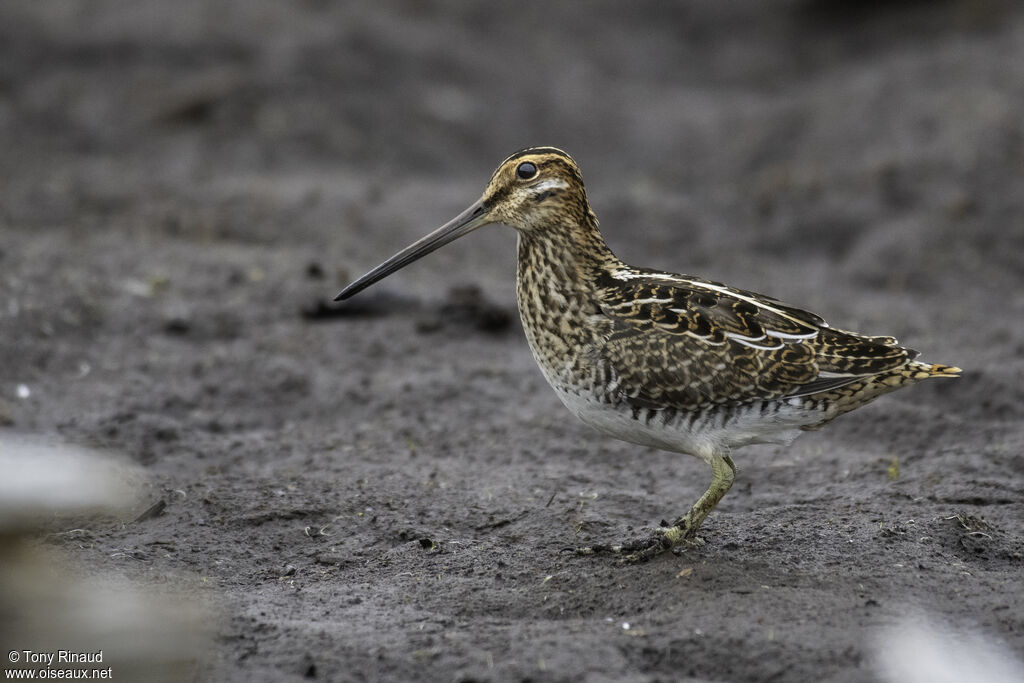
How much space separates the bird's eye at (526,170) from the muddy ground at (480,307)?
170 centimetres

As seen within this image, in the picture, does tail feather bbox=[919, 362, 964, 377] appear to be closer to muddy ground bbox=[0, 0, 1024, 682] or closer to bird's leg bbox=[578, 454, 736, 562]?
muddy ground bbox=[0, 0, 1024, 682]

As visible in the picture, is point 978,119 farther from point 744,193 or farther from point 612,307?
point 612,307

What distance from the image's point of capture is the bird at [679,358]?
17.0ft

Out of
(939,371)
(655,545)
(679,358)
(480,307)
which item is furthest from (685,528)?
(480,307)

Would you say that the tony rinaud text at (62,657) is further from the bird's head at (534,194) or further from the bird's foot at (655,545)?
the bird's head at (534,194)

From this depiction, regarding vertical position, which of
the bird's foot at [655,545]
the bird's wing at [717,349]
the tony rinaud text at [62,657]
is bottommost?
the tony rinaud text at [62,657]

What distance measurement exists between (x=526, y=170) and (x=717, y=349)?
4.15ft

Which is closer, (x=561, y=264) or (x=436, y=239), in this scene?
(x=561, y=264)


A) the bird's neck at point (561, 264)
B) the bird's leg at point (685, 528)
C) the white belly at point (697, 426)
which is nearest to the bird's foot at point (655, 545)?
the bird's leg at point (685, 528)

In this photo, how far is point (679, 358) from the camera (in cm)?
520

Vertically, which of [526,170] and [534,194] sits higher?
[526,170]

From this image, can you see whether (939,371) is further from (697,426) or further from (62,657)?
(62,657)

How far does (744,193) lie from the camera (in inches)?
464

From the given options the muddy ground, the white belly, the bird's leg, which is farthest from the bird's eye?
the muddy ground
